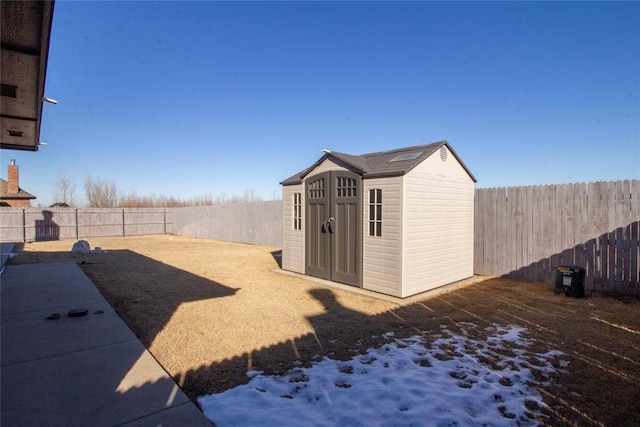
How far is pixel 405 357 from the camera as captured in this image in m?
3.49

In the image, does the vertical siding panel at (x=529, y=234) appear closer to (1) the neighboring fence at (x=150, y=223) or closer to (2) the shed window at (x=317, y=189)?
(2) the shed window at (x=317, y=189)

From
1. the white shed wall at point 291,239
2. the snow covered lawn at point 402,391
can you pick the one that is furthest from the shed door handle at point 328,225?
the snow covered lawn at point 402,391

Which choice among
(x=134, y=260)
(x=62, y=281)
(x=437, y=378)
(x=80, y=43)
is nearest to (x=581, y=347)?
(x=437, y=378)

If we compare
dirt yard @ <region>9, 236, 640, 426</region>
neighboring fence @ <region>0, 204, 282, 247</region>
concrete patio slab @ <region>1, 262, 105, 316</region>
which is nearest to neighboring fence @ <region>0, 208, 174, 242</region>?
neighboring fence @ <region>0, 204, 282, 247</region>

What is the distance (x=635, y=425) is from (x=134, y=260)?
41.5 ft

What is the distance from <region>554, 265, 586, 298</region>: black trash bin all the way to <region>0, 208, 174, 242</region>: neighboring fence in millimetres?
25131

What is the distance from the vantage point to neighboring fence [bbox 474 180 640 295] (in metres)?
6.21

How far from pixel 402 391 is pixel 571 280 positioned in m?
5.26

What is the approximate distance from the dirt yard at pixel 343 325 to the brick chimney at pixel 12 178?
25.6 metres

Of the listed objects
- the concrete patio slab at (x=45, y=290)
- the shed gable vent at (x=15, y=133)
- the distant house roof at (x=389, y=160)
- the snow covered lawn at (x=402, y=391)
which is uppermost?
the shed gable vent at (x=15, y=133)

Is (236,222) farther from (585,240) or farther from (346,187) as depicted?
(585,240)

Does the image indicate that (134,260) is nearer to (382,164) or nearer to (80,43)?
(80,43)

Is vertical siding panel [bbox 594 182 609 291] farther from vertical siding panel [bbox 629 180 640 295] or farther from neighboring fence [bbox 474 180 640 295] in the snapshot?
vertical siding panel [bbox 629 180 640 295]

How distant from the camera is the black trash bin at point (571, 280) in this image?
6059mm
